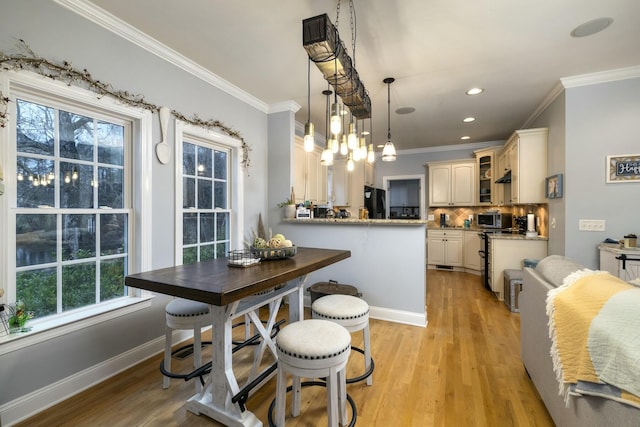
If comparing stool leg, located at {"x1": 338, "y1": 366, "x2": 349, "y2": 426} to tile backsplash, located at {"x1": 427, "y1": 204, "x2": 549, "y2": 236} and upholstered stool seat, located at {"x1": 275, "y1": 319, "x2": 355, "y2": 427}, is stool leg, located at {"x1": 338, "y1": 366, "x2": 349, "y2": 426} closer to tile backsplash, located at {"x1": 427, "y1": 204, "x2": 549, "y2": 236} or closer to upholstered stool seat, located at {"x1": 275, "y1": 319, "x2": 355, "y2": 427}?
upholstered stool seat, located at {"x1": 275, "y1": 319, "x2": 355, "y2": 427}

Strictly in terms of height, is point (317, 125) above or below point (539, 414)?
above

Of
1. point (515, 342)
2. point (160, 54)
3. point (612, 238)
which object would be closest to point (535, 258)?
point (612, 238)

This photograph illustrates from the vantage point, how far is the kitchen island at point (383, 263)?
3131 mm

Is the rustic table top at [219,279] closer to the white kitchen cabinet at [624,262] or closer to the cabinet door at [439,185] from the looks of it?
the white kitchen cabinet at [624,262]

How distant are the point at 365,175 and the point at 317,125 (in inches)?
66.8

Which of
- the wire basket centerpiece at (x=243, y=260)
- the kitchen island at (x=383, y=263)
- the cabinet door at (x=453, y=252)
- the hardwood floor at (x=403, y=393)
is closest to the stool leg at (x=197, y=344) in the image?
the hardwood floor at (x=403, y=393)

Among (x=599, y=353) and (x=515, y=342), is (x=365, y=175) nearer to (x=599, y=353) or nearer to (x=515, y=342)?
(x=515, y=342)

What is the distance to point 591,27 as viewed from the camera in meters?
2.26

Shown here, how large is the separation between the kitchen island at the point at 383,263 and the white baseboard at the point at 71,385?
79.6 inches

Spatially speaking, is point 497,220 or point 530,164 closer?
point 530,164

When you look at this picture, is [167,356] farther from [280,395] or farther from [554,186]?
[554,186]

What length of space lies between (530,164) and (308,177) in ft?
10.5

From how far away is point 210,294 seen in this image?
1.23 metres

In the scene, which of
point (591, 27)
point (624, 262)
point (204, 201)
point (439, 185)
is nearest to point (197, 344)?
point (204, 201)
